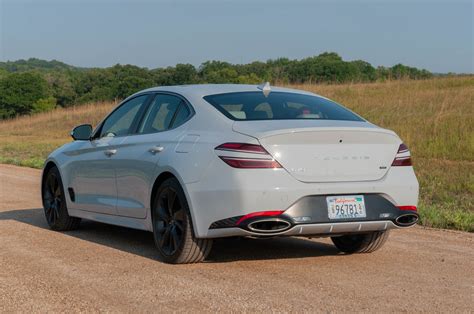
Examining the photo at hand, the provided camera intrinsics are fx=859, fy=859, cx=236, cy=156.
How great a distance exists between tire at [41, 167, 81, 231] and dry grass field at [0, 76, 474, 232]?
4308mm

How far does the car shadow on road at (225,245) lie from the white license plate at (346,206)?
41.7 inches

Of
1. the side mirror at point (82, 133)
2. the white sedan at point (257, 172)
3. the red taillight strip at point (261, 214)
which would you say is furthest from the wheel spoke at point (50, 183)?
the red taillight strip at point (261, 214)

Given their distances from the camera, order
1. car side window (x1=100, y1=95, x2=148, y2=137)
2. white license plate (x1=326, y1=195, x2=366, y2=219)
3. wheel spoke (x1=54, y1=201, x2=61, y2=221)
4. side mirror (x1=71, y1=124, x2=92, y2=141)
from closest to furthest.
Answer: white license plate (x1=326, y1=195, x2=366, y2=219), car side window (x1=100, y1=95, x2=148, y2=137), side mirror (x1=71, y1=124, x2=92, y2=141), wheel spoke (x1=54, y1=201, x2=61, y2=221)

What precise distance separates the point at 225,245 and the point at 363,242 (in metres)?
1.41

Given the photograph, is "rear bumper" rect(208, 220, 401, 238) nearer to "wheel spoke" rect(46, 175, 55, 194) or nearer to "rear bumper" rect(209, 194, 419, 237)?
"rear bumper" rect(209, 194, 419, 237)

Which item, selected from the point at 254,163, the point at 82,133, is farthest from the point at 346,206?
the point at 82,133

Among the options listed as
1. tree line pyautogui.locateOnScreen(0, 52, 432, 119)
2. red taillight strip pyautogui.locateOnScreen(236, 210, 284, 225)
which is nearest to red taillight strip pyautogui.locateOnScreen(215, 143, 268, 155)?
red taillight strip pyautogui.locateOnScreen(236, 210, 284, 225)

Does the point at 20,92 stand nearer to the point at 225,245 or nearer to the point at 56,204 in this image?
the point at 56,204

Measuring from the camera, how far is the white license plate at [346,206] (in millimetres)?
6873

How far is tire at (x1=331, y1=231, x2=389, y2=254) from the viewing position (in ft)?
26.0

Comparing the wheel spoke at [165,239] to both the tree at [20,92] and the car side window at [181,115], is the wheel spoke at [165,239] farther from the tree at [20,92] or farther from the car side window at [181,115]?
the tree at [20,92]

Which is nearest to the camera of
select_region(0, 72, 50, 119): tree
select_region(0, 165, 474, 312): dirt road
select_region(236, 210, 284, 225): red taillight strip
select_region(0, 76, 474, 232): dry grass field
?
select_region(0, 165, 474, 312): dirt road

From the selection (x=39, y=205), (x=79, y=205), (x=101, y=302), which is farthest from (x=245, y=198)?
(x=39, y=205)

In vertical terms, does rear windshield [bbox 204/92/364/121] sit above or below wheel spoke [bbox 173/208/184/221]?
above
